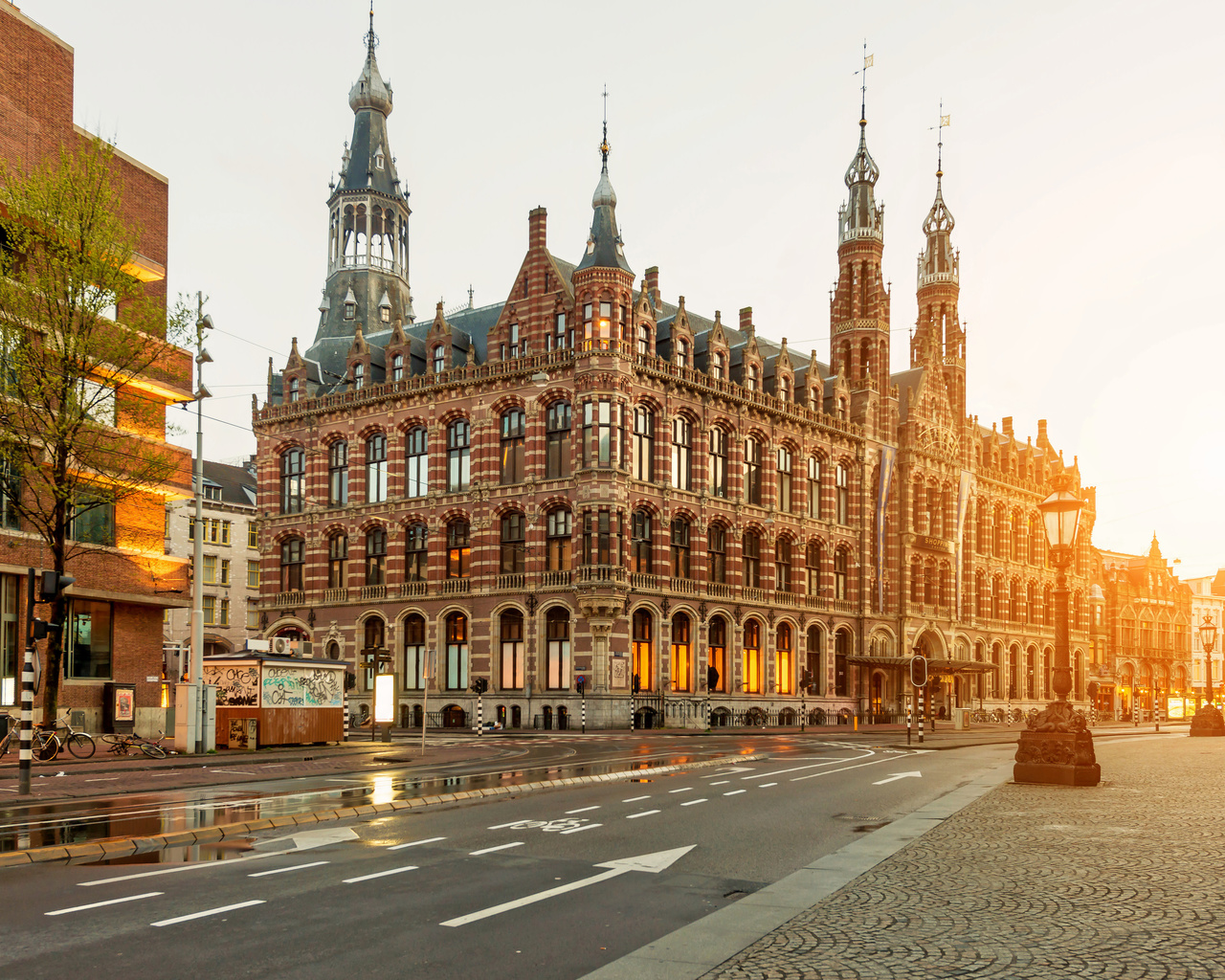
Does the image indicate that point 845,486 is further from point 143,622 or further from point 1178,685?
point 1178,685

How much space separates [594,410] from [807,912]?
43.5m

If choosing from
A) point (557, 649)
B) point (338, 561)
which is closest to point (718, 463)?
point (557, 649)

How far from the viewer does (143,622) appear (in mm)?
36219

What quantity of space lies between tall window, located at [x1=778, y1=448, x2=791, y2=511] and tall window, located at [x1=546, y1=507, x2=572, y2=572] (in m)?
14.0

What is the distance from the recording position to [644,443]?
55031 mm

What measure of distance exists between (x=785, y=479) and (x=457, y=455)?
58.5ft

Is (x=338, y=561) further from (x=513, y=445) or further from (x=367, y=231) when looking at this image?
(x=367, y=231)

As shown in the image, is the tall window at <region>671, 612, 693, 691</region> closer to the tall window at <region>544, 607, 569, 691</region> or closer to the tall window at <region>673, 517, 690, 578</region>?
the tall window at <region>673, 517, 690, 578</region>

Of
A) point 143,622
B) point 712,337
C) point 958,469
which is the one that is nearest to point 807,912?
point 143,622

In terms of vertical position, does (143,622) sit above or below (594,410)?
below

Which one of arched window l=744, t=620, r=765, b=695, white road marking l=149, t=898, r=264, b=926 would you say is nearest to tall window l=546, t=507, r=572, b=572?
arched window l=744, t=620, r=765, b=695

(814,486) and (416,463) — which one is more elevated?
(416,463)

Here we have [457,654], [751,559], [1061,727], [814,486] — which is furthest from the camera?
[814,486]

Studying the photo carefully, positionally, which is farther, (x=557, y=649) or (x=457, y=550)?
(x=457, y=550)
